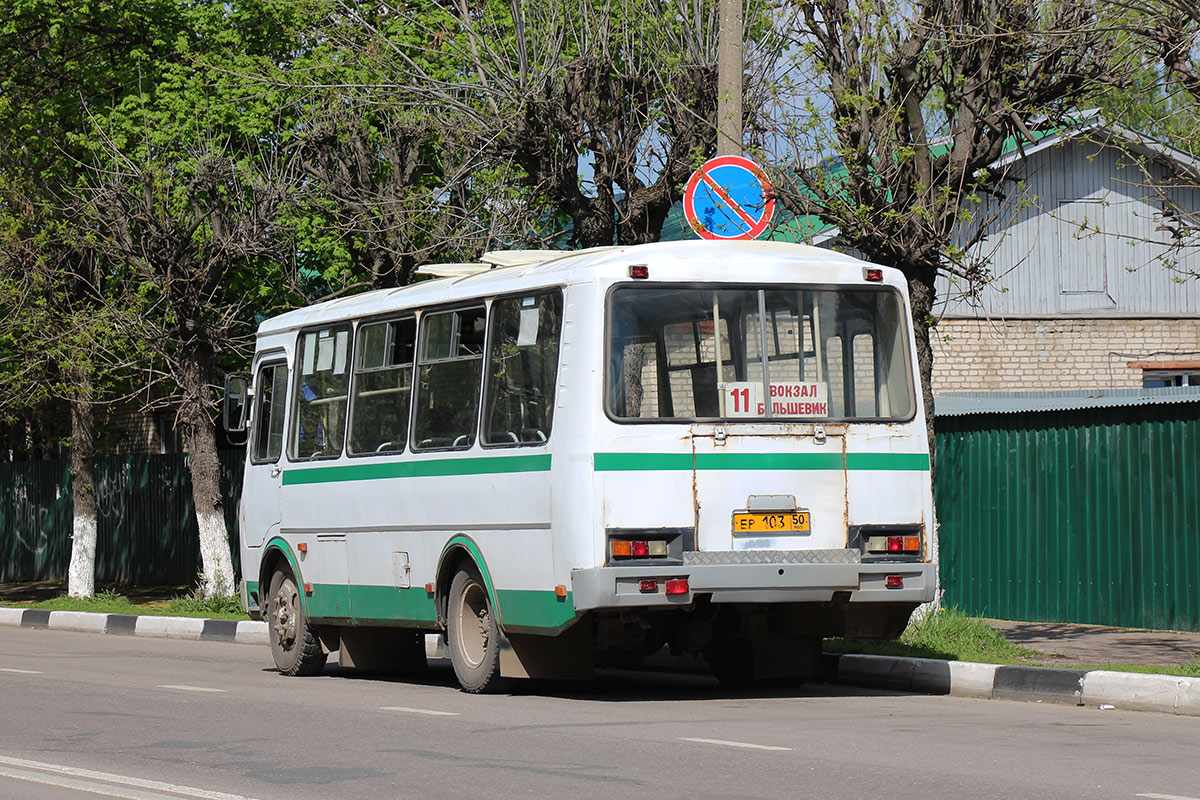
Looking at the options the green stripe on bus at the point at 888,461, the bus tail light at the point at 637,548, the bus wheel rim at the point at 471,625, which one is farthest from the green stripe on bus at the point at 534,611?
the green stripe on bus at the point at 888,461

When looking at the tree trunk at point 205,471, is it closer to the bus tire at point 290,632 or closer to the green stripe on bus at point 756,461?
the bus tire at point 290,632

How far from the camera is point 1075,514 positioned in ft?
56.7

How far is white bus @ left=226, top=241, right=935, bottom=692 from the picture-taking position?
1123cm

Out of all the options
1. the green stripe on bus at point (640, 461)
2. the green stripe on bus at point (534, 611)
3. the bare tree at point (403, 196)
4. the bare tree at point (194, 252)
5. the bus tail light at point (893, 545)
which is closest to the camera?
the green stripe on bus at point (640, 461)

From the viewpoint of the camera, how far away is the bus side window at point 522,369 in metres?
11.7

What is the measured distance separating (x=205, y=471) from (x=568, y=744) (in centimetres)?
1605

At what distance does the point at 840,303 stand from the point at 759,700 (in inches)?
104

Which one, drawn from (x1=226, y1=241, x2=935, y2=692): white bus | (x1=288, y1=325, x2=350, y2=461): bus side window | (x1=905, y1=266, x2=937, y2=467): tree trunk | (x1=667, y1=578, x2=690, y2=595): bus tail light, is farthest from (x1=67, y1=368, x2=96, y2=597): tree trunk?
(x1=667, y1=578, x2=690, y2=595): bus tail light

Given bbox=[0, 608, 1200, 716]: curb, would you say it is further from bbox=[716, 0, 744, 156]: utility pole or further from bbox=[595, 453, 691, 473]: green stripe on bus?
bbox=[716, 0, 744, 156]: utility pole

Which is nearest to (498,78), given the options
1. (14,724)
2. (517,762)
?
(14,724)

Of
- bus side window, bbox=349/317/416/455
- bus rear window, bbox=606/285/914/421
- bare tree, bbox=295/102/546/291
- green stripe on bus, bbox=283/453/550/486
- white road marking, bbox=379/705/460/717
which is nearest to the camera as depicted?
white road marking, bbox=379/705/460/717

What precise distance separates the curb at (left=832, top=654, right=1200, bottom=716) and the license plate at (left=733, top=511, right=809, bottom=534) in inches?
68.8

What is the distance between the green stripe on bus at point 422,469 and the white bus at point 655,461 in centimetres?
2

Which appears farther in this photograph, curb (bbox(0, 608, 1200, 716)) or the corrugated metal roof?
the corrugated metal roof
